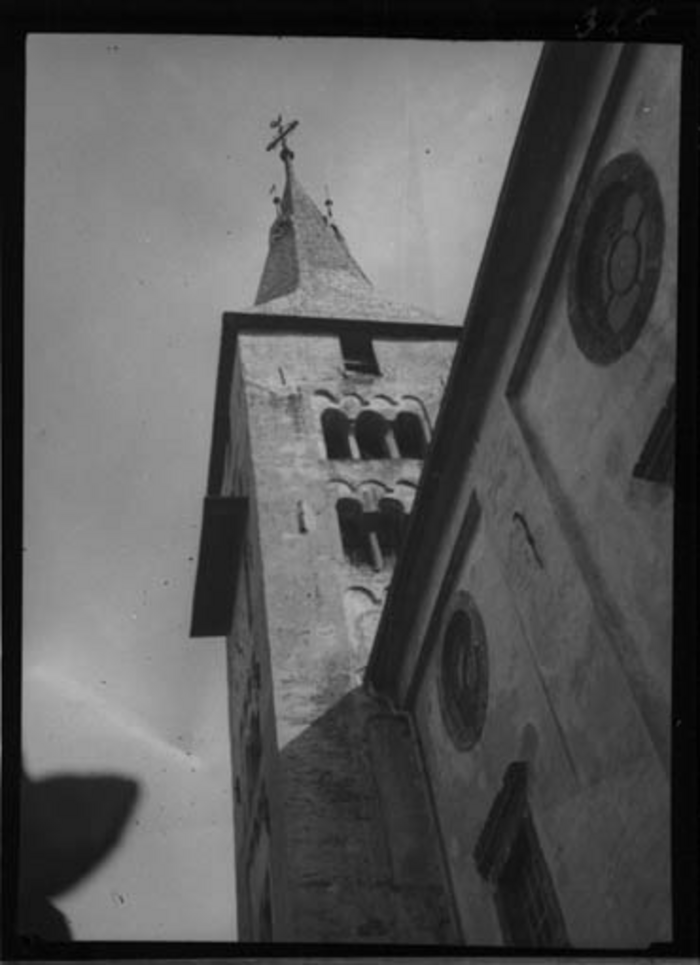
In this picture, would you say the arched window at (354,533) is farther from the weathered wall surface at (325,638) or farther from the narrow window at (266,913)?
the narrow window at (266,913)

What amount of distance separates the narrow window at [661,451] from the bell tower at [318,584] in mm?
3694

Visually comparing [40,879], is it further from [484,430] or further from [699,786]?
[484,430]

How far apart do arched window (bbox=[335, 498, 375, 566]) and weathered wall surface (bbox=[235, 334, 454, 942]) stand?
0.20m

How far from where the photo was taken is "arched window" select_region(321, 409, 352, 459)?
800 inches

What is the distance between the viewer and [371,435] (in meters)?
21.0

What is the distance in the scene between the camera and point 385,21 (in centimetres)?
580

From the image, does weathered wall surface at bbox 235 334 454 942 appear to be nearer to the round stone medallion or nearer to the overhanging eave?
the overhanging eave

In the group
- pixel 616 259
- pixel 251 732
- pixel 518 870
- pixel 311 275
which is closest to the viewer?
pixel 616 259

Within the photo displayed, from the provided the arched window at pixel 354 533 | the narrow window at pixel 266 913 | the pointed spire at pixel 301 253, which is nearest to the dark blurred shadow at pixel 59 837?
the narrow window at pixel 266 913

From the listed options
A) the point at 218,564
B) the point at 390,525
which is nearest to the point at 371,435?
the point at 390,525

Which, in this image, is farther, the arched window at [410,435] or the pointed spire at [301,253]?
the pointed spire at [301,253]

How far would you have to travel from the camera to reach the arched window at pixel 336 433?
20.3 metres

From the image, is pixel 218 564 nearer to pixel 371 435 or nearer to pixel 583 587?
pixel 371 435

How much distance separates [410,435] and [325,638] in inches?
224
